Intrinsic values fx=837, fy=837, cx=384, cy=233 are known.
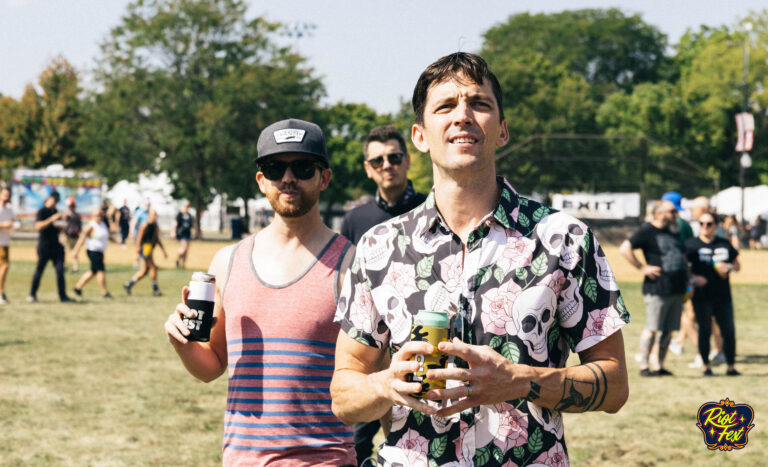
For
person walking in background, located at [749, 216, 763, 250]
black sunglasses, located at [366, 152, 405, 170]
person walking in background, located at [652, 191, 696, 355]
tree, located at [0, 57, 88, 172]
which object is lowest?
person walking in background, located at [652, 191, 696, 355]

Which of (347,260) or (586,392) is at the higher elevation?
(347,260)

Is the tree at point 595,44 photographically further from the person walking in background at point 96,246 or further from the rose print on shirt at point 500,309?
the rose print on shirt at point 500,309

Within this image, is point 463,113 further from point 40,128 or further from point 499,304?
point 40,128

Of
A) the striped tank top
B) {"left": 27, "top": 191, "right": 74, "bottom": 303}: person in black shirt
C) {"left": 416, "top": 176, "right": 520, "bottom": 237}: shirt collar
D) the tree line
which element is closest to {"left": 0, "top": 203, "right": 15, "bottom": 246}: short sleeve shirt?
{"left": 27, "top": 191, "right": 74, "bottom": 303}: person in black shirt

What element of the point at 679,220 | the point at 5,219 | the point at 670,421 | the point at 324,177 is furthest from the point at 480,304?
the point at 5,219

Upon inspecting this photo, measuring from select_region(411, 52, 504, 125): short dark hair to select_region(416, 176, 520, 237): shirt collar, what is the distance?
240mm

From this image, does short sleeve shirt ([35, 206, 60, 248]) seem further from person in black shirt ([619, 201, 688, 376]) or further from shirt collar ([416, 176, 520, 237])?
shirt collar ([416, 176, 520, 237])

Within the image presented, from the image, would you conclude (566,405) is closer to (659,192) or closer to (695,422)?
(695,422)

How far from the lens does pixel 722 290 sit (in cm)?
1133

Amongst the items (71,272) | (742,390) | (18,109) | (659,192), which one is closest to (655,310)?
(742,390)

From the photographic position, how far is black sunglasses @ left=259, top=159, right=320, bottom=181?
3566 millimetres

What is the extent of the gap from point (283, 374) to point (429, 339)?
130 cm

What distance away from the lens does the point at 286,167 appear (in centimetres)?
356

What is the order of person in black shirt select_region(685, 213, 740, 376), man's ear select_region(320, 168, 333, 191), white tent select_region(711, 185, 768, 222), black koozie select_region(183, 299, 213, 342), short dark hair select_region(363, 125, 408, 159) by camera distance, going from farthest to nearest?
white tent select_region(711, 185, 768, 222)
person in black shirt select_region(685, 213, 740, 376)
short dark hair select_region(363, 125, 408, 159)
man's ear select_region(320, 168, 333, 191)
black koozie select_region(183, 299, 213, 342)
